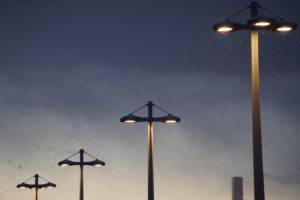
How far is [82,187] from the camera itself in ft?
102

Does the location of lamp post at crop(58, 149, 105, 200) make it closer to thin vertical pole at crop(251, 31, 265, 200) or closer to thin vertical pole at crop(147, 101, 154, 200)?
thin vertical pole at crop(147, 101, 154, 200)

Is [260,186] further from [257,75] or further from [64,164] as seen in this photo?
[64,164]

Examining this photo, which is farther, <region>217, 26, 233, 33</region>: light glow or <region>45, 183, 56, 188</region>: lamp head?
<region>45, 183, 56, 188</region>: lamp head

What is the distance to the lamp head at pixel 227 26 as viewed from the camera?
13.7 meters

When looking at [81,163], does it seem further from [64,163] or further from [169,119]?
[169,119]

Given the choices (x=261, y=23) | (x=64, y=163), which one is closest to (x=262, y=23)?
(x=261, y=23)

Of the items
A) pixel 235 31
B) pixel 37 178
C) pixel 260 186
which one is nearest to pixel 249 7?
pixel 235 31

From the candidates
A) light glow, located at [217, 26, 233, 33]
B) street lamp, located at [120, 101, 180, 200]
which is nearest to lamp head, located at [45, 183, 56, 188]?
street lamp, located at [120, 101, 180, 200]

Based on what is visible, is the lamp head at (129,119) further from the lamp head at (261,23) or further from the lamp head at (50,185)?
the lamp head at (50,185)

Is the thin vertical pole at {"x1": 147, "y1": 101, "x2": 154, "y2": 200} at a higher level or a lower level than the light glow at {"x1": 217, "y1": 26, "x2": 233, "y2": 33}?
lower

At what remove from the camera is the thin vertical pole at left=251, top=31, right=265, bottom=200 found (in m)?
13.0

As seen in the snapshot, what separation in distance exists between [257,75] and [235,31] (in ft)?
3.38

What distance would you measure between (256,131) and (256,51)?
5.81 feet

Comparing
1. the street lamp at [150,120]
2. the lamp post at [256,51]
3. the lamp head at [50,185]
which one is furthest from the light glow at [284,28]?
Answer: the lamp head at [50,185]
